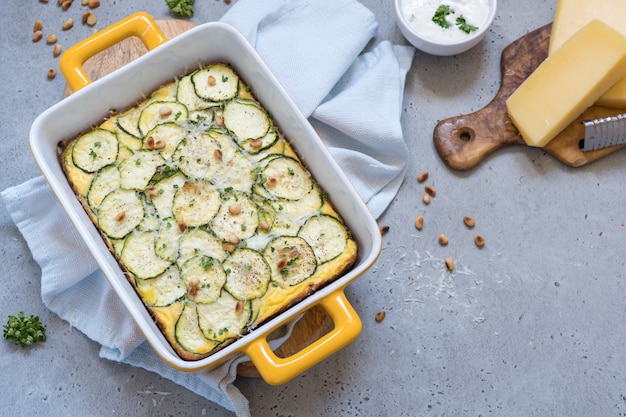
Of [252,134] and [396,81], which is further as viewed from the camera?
[396,81]

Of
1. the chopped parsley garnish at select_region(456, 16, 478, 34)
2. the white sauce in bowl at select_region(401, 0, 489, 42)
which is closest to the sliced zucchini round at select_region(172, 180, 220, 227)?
the white sauce in bowl at select_region(401, 0, 489, 42)

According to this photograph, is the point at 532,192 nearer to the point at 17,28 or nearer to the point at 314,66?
the point at 314,66

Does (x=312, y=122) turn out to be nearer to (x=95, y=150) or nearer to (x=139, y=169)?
(x=139, y=169)

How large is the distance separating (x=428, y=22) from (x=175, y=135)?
117 cm

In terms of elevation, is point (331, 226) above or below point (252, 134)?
below

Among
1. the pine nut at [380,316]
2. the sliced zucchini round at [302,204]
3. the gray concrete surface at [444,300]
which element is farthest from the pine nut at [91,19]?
the pine nut at [380,316]

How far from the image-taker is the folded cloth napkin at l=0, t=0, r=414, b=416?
2.64 m

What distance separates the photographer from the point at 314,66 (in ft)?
9.14

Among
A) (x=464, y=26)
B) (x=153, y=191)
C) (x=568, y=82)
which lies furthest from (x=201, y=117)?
(x=568, y=82)

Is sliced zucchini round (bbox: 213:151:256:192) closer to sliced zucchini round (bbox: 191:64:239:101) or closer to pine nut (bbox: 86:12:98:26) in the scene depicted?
A: sliced zucchini round (bbox: 191:64:239:101)

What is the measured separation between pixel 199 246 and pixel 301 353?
538 millimetres

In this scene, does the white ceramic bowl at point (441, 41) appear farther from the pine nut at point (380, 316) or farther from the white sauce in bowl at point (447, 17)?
the pine nut at point (380, 316)

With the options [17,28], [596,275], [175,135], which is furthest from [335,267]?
[17,28]

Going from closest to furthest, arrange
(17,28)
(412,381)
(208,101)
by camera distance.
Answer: (208,101)
(412,381)
(17,28)
